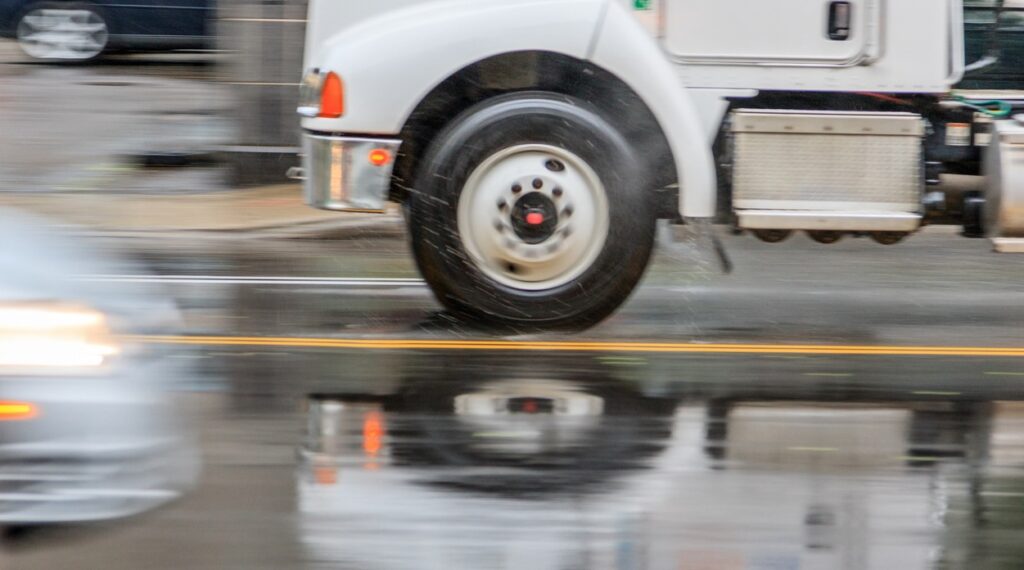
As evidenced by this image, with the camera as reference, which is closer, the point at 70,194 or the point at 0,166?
the point at 70,194

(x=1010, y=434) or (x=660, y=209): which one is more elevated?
(x=660, y=209)

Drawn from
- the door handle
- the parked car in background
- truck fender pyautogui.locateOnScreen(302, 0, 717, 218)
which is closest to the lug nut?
truck fender pyautogui.locateOnScreen(302, 0, 717, 218)

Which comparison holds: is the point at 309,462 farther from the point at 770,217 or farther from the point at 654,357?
the point at 770,217

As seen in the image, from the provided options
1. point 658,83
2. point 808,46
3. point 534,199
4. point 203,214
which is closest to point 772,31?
point 808,46

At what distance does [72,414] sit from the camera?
4273 millimetres

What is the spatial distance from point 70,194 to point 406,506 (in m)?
8.03

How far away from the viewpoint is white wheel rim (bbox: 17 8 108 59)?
755 inches

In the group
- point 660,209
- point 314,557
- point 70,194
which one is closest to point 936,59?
point 660,209

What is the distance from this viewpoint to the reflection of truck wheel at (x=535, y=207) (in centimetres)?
803

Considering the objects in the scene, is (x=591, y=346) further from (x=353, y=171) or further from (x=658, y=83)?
(x=353, y=171)

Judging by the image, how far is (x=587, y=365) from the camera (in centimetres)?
759

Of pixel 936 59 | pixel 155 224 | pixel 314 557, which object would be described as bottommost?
pixel 314 557

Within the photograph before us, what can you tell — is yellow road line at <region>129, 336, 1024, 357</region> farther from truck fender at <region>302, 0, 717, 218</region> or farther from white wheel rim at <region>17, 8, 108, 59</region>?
white wheel rim at <region>17, 8, 108, 59</region>

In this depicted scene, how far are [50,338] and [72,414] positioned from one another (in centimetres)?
22
